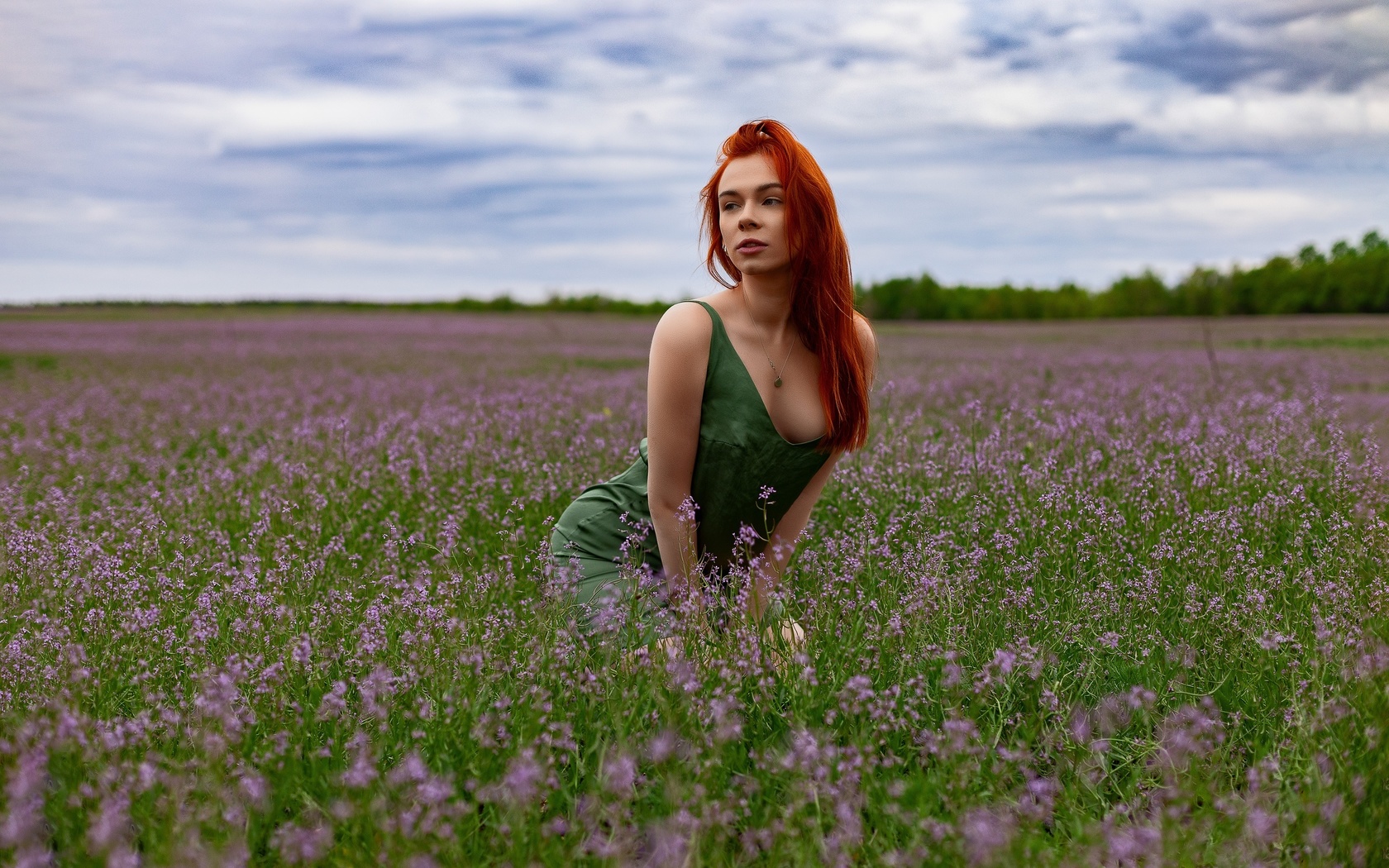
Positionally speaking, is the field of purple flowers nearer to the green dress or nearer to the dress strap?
the green dress

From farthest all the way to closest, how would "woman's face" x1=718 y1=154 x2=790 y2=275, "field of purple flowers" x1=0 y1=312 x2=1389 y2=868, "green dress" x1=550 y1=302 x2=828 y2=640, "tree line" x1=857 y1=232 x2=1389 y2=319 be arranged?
"tree line" x1=857 y1=232 x2=1389 y2=319 < "green dress" x1=550 y1=302 x2=828 y2=640 < "woman's face" x1=718 y1=154 x2=790 y2=275 < "field of purple flowers" x1=0 y1=312 x2=1389 y2=868

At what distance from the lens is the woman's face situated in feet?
11.0

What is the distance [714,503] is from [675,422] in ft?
1.30

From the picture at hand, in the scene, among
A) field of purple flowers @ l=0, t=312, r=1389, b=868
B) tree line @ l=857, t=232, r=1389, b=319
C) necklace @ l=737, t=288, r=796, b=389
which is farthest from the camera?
tree line @ l=857, t=232, r=1389, b=319

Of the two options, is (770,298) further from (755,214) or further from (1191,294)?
(1191,294)

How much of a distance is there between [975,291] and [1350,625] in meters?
86.6

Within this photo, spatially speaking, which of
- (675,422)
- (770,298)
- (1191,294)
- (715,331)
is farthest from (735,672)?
(1191,294)

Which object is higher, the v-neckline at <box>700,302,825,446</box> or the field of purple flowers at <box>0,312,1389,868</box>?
the v-neckline at <box>700,302,825,446</box>

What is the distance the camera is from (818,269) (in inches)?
138

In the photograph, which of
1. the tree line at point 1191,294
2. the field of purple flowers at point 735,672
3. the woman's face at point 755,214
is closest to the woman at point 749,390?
the woman's face at point 755,214

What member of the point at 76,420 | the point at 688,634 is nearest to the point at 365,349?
the point at 76,420

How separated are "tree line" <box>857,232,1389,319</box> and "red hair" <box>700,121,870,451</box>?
39.4 meters

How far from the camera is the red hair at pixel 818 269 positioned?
3.38 metres

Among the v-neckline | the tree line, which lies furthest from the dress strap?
the tree line
